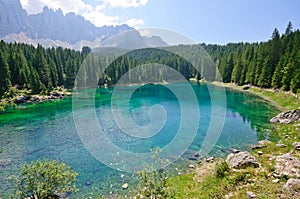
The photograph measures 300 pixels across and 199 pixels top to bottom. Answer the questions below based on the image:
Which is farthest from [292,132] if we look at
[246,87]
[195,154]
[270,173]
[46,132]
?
[246,87]

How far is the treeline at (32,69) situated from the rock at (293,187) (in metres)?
66.9

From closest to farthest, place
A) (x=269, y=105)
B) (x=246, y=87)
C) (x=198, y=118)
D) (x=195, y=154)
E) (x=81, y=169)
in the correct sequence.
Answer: (x=81, y=169)
(x=195, y=154)
(x=198, y=118)
(x=269, y=105)
(x=246, y=87)

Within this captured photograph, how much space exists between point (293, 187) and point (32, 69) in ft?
234

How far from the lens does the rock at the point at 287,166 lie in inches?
498

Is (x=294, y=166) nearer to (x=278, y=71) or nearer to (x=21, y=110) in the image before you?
(x=278, y=71)

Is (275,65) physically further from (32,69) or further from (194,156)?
(32,69)

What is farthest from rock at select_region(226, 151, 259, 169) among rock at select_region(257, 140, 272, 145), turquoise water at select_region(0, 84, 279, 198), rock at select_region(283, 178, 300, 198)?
rock at select_region(257, 140, 272, 145)

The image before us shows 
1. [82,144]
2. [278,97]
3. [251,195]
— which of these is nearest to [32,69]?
[82,144]

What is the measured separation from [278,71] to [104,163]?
51263mm

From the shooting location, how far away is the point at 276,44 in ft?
203

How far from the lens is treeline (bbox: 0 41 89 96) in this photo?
6147cm

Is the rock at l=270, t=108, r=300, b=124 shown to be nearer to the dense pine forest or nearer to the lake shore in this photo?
the lake shore

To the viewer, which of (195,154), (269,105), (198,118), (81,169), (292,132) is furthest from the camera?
(269,105)

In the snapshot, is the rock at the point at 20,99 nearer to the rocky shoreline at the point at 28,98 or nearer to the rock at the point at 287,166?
the rocky shoreline at the point at 28,98
